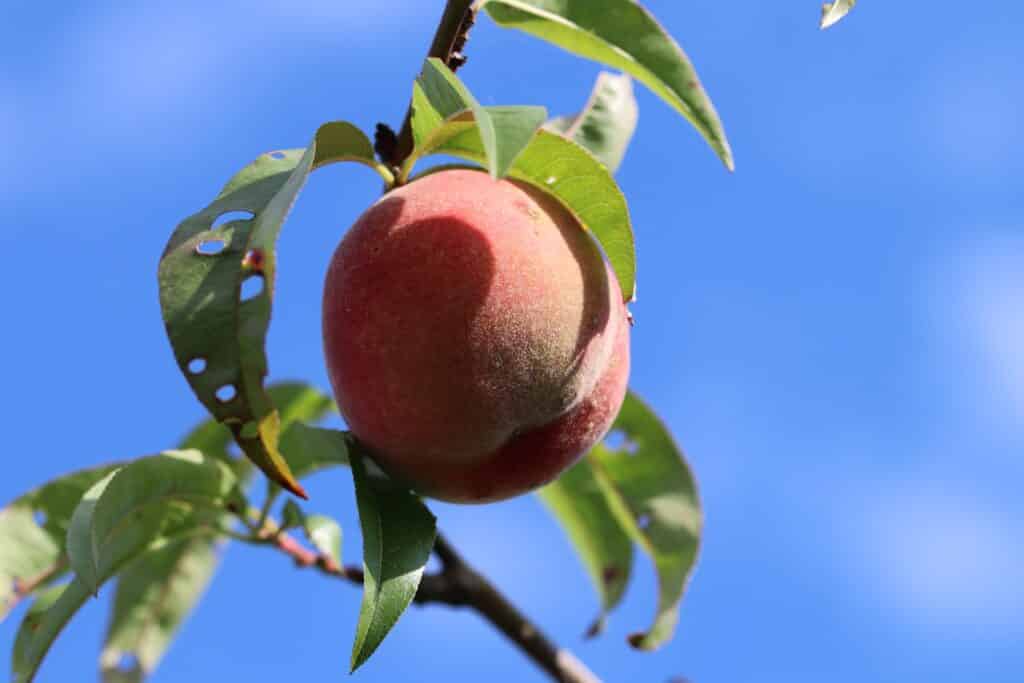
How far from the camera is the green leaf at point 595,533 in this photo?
218cm

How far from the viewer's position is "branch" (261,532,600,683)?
1965mm

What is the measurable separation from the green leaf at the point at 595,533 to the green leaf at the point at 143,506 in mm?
596

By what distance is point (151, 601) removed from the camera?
2428 mm

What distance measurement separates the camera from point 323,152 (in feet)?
5.00

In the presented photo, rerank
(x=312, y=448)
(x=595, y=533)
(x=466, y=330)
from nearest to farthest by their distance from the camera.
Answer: (x=466, y=330) < (x=312, y=448) < (x=595, y=533)

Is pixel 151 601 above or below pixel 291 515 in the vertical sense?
below

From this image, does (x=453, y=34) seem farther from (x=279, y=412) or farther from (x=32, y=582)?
(x=32, y=582)

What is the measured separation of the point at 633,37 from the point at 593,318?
332 millimetres

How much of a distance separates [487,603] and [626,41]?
39.6 inches

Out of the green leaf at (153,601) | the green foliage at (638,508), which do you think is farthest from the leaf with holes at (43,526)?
the green foliage at (638,508)

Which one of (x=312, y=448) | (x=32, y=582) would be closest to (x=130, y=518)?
(x=32, y=582)

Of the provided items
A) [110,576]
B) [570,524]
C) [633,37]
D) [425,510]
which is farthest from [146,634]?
[633,37]

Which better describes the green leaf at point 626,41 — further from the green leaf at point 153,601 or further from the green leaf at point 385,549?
the green leaf at point 153,601

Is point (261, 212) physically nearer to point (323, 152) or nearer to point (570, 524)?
point (323, 152)
